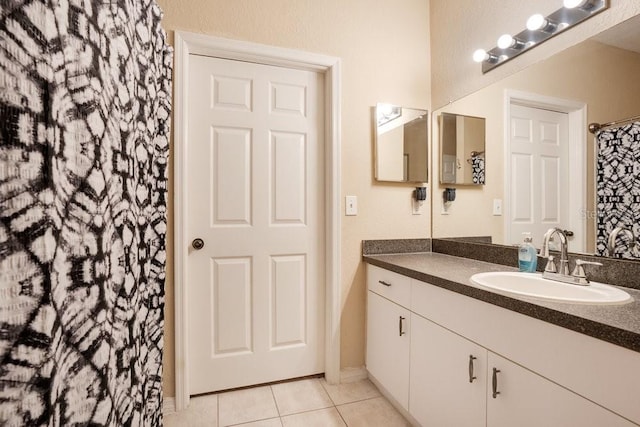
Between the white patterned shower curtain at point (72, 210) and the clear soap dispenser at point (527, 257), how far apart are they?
1.59 metres

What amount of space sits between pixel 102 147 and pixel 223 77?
1.26 metres

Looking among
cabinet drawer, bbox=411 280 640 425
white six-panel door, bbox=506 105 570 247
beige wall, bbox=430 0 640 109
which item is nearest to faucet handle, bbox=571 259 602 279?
white six-panel door, bbox=506 105 570 247

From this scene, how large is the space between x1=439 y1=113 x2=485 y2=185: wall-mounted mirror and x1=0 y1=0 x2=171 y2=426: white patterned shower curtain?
68.1 inches

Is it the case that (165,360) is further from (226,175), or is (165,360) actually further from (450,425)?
(450,425)

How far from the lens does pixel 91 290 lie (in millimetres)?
615

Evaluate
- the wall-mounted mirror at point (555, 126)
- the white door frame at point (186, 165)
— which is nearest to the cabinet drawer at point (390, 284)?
the white door frame at point (186, 165)

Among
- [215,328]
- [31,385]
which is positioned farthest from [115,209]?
[215,328]

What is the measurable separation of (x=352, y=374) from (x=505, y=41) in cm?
213

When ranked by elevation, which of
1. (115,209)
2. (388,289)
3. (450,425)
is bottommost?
(450,425)

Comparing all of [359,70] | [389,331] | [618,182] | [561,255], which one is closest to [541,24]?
[618,182]

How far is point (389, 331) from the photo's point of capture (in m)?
1.62

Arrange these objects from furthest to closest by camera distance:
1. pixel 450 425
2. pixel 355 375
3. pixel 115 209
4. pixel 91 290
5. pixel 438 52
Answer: pixel 438 52 → pixel 355 375 → pixel 450 425 → pixel 115 209 → pixel 91 290

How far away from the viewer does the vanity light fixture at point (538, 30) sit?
4.11 feet

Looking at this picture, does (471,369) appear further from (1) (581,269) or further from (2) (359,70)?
(2) (359,70)
